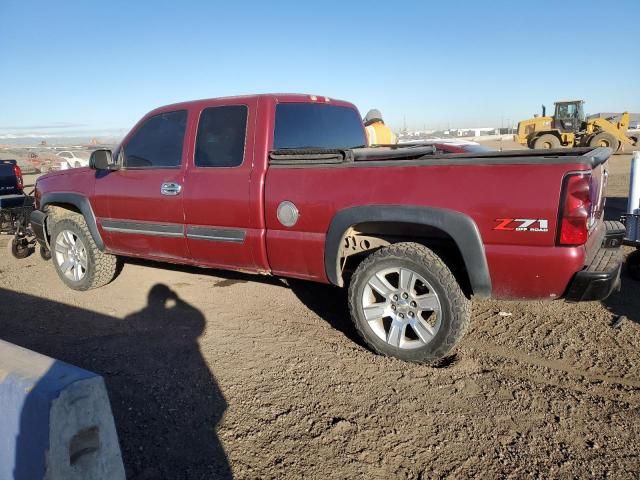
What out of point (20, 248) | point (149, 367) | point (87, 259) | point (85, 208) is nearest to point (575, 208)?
point (149, 367)

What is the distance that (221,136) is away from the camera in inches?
166

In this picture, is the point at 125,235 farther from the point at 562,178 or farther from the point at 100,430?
the point at 562,178

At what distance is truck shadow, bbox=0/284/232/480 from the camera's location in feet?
8.45

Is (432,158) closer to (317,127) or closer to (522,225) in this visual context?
(522,225)

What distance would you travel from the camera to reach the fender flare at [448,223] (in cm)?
307

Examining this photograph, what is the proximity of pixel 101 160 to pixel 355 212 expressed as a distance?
283 cm

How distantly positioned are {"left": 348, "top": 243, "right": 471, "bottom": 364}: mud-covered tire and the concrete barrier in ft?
6.62

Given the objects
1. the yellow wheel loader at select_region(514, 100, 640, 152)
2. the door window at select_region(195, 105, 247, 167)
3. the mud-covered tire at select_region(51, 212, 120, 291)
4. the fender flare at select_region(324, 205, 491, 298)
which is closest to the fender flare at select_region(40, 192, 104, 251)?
the mud-covered tire at select_region(51, 212, 120, 291)

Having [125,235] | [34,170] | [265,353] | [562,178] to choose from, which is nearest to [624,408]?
[562,178]

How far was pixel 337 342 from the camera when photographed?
390 centimetres

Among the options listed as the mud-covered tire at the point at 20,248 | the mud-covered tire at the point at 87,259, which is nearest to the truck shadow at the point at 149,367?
the mud-covered tire at the point at 87,259

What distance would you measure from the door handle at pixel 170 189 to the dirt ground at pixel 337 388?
3.76 feet

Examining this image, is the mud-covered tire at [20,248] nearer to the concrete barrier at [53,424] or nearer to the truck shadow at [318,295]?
the truck shadow at [318,295]

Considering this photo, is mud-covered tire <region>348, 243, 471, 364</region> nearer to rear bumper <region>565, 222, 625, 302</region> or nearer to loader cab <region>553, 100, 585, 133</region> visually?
rear bumper <region>565, 222, 625, 302</region>
